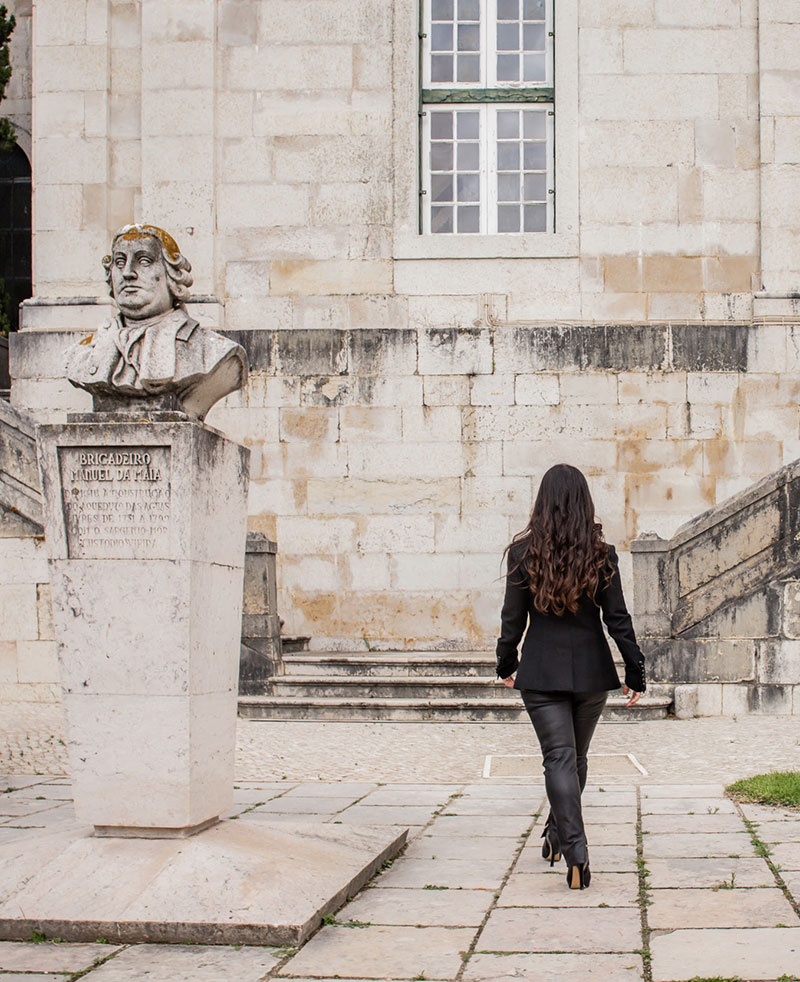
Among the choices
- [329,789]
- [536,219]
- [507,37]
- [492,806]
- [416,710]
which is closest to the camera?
[492,806]

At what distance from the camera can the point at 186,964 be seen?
4852 mm

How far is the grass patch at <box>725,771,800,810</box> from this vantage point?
7688mm

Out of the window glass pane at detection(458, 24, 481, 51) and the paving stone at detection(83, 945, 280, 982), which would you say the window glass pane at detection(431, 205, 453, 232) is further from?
the paving stone at detection(83, 945, 280, 982)

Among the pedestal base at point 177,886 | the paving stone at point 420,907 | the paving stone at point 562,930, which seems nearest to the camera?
the paving stone at point 562,930

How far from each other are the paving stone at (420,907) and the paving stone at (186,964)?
22.6 inches

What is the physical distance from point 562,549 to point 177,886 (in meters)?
2.13

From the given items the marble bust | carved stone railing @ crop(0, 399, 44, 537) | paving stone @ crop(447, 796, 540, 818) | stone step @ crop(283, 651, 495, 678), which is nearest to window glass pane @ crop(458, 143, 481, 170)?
stone step @ crop(283, 651, 495, 678)

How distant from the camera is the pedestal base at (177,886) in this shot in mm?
5172

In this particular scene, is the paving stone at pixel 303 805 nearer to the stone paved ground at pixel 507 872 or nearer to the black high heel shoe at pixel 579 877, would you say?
the stone paved ground at pixel 507 872

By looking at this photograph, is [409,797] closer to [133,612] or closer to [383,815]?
[383,815]

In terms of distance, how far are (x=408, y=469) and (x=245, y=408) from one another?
6.08 ft

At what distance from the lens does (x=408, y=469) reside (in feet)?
48.2

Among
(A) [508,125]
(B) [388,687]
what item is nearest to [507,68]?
(A) [508,125]

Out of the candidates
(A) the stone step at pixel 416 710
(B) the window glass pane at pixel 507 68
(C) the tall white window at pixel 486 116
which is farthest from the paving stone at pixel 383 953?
(B) the window glass pane at pixel 507 68
